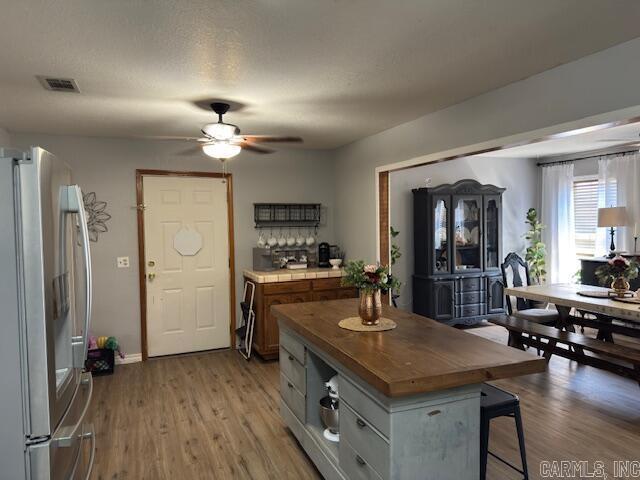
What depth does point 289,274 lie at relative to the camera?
4.63 m

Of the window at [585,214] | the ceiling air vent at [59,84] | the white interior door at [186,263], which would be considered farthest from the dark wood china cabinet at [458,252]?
the ceiling air vent at [59,84]

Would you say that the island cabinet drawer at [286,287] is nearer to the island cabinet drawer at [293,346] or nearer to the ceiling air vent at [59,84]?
the island cabinet drawer at [293,346]

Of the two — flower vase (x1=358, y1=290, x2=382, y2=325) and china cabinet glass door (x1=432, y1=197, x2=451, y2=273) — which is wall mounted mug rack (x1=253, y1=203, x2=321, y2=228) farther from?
flower vase (x1=358, y1=290, x2=382, y2=325)

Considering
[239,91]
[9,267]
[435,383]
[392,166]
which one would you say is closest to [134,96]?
[239,91]

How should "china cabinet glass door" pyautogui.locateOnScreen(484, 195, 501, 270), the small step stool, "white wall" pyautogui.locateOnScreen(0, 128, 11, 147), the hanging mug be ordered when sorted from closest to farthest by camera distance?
"white wall" pyautogui.locateOnScreen(0, 128, 11, 147), the small step stool, the hanging mug, "china cabinet glass door" pyautogui.locateOnScreen(484, 195, 501, 270)

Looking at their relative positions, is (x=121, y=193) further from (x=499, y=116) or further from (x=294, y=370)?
(x=499, y=116)

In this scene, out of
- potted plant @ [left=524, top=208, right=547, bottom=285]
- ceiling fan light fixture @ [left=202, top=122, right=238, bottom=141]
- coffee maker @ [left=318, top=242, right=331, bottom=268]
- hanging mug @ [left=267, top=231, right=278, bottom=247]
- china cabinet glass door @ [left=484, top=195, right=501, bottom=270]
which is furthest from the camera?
potted plant @ [left=524, top=208, right=547, bottom=285]

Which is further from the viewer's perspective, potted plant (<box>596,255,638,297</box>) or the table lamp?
the table lamp

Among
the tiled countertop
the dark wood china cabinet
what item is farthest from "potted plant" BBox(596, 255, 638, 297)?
the tiled countertop

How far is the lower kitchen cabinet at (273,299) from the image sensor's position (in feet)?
14.9

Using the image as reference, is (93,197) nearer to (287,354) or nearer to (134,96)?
(134,96)

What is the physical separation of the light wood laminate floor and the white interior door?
51 cm

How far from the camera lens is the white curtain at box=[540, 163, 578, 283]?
6421 mm

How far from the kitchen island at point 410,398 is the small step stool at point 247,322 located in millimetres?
2312
